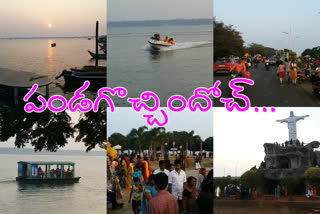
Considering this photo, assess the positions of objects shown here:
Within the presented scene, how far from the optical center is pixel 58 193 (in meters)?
8.89

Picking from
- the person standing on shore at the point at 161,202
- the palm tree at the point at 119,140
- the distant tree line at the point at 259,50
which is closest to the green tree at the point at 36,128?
the palm tree at the point at 119,140

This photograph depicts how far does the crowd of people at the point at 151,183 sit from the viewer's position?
27.9 feet

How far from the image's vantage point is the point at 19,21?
916cm

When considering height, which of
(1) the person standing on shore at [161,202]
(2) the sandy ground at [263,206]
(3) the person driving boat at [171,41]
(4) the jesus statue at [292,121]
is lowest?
(2) the sandy ground at [263,206]

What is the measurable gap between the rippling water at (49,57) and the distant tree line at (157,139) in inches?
36.4

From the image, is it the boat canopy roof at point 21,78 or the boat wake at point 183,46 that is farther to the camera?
the boat canopy roof at point 21,78

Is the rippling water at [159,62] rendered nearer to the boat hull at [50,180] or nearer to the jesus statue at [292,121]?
the jesus statue at [292,121]

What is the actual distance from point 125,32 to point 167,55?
0.76 meters

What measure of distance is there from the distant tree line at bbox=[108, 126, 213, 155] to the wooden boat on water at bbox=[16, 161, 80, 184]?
97 centimetres

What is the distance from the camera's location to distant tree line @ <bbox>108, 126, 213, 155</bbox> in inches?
341

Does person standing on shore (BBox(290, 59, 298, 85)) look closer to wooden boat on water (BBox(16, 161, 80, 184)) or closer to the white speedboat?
the white speedboat

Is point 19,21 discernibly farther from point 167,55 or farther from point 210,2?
point 210,2

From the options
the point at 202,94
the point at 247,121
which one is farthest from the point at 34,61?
the point at 247,121

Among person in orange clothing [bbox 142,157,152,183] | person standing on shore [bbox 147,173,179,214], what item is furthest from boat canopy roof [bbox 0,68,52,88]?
person standing on shore [bbox 147,173,179,214]
